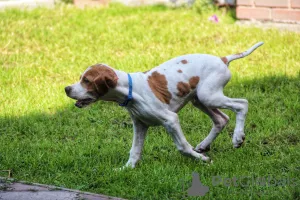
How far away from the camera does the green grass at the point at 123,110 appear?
16.2ft

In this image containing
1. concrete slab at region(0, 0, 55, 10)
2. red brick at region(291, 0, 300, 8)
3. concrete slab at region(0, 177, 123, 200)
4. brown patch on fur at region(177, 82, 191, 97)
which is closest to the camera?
concrete slab at region(0, 177, 123, 200)

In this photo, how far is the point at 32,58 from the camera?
8.62 meters

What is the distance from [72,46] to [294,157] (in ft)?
15.4

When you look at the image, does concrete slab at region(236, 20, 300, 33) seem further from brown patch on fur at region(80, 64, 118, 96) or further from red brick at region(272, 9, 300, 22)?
brown patch on fur at region(80, 64, 118, 96)

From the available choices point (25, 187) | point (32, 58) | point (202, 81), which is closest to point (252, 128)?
point (202, 81)

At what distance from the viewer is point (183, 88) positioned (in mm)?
5070

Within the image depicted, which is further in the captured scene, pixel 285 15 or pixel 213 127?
pixel 285 15

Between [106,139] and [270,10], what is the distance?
15.8 feet

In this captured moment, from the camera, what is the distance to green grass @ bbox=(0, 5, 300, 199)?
495 centimetres

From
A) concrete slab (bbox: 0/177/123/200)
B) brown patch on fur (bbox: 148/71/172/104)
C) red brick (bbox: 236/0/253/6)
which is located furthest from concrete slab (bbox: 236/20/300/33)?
concrete slab (bbox: 0/177/123/200)

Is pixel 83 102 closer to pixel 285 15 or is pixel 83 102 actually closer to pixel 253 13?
pixel 285 15

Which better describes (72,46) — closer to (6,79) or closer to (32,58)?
(32,58)

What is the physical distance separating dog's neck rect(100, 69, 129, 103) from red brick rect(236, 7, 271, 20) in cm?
553
